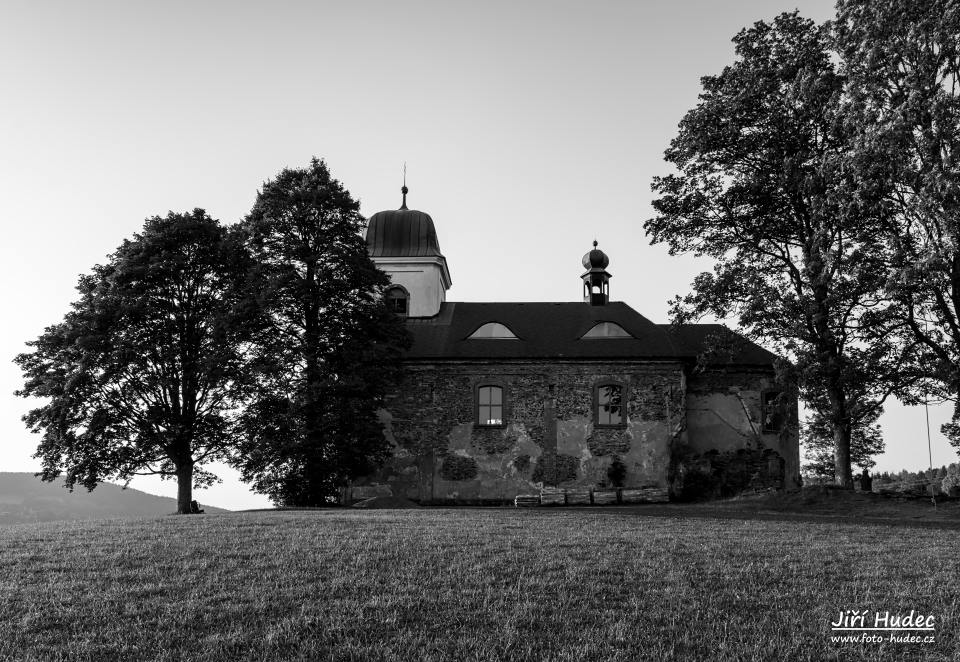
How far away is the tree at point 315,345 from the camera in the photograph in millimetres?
23031

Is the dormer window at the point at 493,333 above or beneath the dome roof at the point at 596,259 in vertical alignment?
beneath

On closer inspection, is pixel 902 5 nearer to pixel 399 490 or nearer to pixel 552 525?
pixel 552 525

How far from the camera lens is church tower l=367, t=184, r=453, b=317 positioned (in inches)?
1326

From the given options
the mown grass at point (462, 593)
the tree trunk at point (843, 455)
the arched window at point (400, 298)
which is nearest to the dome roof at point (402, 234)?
the arched window at point (400, 298)

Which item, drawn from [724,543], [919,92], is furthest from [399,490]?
[919,92]

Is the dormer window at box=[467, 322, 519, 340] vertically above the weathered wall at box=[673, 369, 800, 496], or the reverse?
the dormer window at box=[467, 322, 519, 340]

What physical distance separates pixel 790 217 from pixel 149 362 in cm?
1934

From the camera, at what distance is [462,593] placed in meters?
9.20

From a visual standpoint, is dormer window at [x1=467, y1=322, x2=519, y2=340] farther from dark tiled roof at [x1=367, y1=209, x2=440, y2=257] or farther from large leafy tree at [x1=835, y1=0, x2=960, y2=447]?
large leafy tree at [x1=835, y1=0, x2=960, y2=447]

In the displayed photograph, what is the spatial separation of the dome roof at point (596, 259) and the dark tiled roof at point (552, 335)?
1.68 meters

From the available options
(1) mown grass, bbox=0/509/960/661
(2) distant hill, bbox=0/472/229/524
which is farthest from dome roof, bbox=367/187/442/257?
(2) distant hill, bbox=0/472/229/524

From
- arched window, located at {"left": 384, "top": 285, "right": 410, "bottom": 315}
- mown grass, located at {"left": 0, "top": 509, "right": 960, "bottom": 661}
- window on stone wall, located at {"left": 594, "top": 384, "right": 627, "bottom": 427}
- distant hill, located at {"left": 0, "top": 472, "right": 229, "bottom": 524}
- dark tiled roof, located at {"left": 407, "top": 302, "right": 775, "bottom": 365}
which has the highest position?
arched window, located at {"left": 384, "top": 285, "right": 410, "bottom": 315}

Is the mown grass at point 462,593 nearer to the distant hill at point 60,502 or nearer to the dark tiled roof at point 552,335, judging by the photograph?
the dark tiled roof at point 552,335

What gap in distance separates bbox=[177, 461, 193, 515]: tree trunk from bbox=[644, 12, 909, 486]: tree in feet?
50.3
